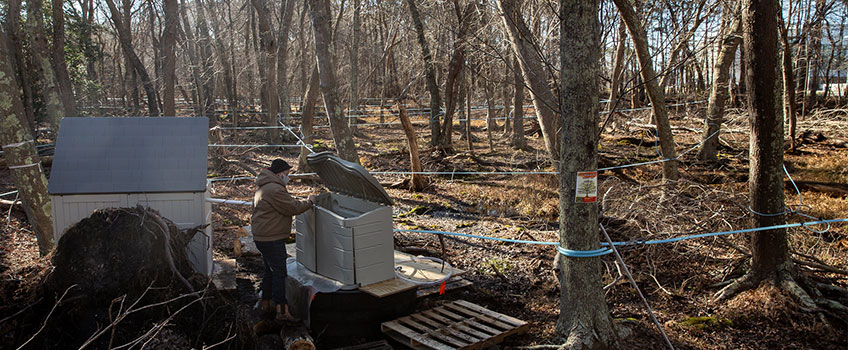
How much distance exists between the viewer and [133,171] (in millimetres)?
6570

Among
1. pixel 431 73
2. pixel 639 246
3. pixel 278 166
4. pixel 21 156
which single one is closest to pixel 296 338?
pixel 278 166

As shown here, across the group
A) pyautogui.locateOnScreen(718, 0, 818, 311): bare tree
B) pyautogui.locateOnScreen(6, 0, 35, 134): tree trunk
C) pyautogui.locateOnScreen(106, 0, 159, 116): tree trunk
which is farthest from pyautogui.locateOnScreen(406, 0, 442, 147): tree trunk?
pyautogui.locateOnScreen(718, 0, 818, 311): bare tree

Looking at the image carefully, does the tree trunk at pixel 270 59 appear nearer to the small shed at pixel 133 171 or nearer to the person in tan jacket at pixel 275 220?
the small shed at pixel 133 171

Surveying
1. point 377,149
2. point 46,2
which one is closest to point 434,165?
point 377,149

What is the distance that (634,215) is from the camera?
7.95 metres

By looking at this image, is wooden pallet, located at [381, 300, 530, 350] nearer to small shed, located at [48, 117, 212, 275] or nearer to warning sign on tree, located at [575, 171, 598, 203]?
warning sign on tree, located at [575, 171, 598, 203]

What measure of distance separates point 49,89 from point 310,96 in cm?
597

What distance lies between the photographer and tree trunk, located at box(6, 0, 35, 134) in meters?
15.5

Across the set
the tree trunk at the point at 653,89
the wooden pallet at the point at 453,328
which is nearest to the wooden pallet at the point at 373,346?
the wooden pallet at the point at 453,328

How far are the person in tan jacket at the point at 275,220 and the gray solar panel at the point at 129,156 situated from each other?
110 centimetres

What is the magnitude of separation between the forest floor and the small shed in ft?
3.19

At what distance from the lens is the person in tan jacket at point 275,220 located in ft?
19.3

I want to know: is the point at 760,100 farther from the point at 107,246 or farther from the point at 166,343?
the point at 107,246

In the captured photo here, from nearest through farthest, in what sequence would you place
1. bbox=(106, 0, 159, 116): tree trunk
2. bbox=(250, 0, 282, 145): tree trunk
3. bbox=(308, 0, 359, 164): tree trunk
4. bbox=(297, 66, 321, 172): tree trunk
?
bbox=(308, 0, 359, 164): tree trunk, bbox=(297, 66, 321, 172): tree trunk, bbox=(106, 0, 159, 116): tree trunk, bbox=(250, 0, 282, 145): tree trunk
